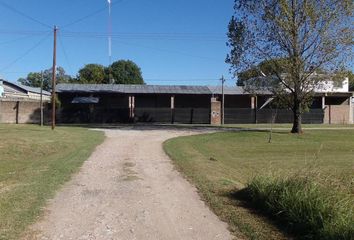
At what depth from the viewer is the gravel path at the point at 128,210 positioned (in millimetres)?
7660

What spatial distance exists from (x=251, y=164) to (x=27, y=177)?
10014 mm

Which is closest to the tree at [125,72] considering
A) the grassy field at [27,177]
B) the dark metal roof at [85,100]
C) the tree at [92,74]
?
the tree at [92,74]

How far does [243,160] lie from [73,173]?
10.1 m

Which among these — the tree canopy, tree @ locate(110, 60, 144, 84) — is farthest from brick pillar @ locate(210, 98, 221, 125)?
tree @ locate(110, 60, 144, 84)

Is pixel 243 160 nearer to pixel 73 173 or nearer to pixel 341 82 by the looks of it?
pixel 73 173

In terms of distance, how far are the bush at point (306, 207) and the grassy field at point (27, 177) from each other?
4060mm

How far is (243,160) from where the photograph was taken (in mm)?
22625

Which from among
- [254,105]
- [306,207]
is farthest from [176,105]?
[306,207]

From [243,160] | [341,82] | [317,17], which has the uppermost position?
[317,17]

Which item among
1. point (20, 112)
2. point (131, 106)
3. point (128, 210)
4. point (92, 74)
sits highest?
point (92, 74)

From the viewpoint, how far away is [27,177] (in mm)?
13812

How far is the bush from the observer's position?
7023mm

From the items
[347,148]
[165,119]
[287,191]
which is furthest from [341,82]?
[287,191]

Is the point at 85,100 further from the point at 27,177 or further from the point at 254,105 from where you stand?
the point at 27,177
